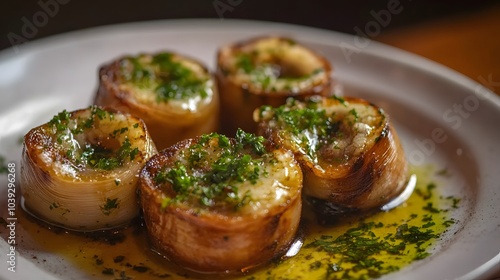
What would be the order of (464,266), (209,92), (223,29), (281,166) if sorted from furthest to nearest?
(223,29), (209,92), (281,166), (464,266)

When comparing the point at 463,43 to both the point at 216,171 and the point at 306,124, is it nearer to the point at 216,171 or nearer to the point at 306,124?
the point at 306,124

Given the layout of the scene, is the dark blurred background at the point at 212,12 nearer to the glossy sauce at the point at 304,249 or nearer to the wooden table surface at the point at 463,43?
the wooden table surface at the point at 463,43

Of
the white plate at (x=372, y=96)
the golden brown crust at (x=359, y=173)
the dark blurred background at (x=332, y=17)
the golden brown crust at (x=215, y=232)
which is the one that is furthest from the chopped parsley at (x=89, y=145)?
the dark blurred background at (x=332, y=17)

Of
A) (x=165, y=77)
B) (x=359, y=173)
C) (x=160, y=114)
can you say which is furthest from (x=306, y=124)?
(x=165, y=77)

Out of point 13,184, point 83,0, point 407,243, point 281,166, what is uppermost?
point 281,166

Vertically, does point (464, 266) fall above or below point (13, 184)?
above

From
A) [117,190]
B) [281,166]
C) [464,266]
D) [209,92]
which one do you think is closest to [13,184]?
[117,190]

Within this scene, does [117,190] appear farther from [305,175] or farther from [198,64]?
[198,64]
